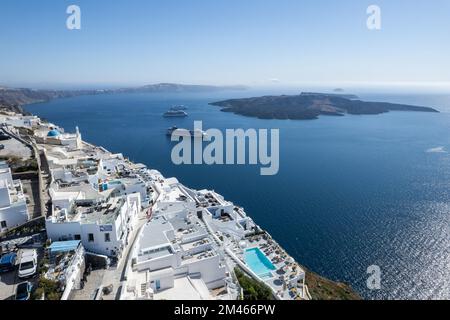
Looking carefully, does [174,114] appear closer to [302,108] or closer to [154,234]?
[302,108]

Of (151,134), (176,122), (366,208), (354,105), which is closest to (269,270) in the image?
(366,208)

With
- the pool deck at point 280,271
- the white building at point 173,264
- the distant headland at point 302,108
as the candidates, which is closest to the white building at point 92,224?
the white building at point 173,264

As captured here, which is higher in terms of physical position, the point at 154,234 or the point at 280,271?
the point at 154,234

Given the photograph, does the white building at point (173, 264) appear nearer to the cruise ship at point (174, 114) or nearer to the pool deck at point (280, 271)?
the pool deck at point (280, 271)

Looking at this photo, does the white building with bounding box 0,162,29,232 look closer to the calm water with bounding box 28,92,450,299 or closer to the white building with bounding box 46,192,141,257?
the white building with bounding box 46,192,141,257

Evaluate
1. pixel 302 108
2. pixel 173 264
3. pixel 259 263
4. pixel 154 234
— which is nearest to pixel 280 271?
pixel 259 263

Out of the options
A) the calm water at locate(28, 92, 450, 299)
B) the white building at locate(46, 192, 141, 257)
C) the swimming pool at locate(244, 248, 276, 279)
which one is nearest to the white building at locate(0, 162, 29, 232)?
the white building at locate(46, 192, 141, 257)
